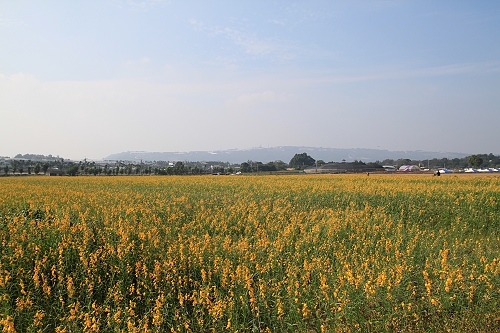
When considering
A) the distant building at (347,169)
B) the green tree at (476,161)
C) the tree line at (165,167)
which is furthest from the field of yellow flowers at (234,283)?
the green tree at (476,161)

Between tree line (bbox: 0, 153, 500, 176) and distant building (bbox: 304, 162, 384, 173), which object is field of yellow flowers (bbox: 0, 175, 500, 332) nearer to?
tree line (bbox: 0, 153, 500, 176)

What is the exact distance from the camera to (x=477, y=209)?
13.2 meters

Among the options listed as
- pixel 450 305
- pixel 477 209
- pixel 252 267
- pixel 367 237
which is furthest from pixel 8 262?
pixel 477 209

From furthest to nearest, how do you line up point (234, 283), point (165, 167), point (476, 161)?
point (476, 161) < point (165, 167) < point (234, 283)

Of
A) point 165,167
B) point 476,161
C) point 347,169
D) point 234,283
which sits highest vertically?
point 476,161

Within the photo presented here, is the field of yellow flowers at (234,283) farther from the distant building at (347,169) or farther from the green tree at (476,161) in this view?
the green tree at (476,161)

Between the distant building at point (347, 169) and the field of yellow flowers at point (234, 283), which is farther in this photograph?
the distant building at point (347, 169)

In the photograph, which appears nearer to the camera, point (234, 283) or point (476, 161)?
point (234, 283)

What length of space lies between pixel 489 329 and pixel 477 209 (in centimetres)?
1031

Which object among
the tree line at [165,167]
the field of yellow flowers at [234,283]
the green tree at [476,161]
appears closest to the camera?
the field of yellow flowers at [234,283]

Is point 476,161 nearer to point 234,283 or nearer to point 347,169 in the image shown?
point 347,169

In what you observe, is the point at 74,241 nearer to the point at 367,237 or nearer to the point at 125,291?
the point at 125,291

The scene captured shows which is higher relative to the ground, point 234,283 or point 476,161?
point 476,161

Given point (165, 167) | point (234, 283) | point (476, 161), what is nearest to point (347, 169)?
Answer: point (476, 161)
